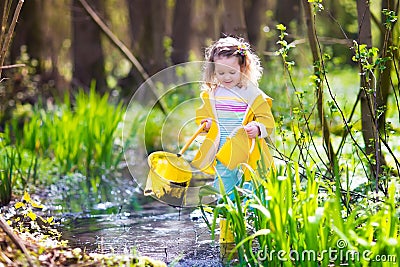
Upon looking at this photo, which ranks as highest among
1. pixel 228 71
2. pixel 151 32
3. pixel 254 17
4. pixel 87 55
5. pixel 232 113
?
pixel 254 17

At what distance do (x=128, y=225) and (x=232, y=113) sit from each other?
3.49 feet

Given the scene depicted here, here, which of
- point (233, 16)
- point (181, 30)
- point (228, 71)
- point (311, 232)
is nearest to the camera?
point (311, 232)

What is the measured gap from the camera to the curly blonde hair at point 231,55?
3.97 m

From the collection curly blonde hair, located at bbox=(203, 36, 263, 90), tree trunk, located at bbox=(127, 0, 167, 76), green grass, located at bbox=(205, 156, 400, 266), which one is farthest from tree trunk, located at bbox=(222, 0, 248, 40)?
tree trunk, located at bbox=(127, 0, 167, 76)

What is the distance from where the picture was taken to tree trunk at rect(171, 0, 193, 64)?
613 inches

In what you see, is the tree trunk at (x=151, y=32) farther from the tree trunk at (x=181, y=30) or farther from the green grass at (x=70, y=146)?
the green grass at (x=70, y=146)

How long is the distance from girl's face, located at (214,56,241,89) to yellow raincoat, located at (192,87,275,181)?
8 cm

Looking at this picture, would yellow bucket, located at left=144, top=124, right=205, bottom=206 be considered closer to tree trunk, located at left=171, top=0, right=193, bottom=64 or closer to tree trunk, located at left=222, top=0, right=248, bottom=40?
tree trunk, located at left=222, top=0, right=248, bottom=40

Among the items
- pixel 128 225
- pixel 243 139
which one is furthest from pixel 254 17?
pixel 243 139

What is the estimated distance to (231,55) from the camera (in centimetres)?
397

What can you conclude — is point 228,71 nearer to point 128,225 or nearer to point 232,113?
point 232,113

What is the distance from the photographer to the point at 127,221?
4.64 meters

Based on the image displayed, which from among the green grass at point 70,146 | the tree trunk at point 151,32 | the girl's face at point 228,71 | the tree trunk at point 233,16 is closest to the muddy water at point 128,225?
the green grass at point 70,146

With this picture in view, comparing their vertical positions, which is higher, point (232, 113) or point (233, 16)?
point (233, 16)
